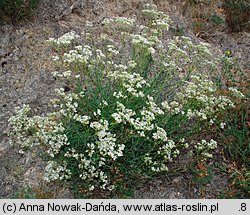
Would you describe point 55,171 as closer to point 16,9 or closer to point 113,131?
point 113,131

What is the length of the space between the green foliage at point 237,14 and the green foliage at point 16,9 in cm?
303

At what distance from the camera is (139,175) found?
3.70 metres

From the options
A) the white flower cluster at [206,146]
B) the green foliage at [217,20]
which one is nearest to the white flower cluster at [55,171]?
the white flower cluster at [206,146]

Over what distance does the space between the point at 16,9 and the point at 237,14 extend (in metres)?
3.43

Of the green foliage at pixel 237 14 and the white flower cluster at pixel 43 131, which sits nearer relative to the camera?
the white flower cluster at pixel 43 131

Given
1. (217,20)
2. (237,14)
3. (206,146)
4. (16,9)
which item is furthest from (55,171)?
(237,14)

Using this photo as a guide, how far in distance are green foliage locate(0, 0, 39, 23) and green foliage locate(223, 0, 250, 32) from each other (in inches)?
119

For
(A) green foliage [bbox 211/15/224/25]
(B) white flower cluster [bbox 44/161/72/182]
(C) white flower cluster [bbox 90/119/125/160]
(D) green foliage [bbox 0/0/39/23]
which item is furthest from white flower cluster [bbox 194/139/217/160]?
(A) green foliage [bbox 211/15/224/25]

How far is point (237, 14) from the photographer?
249 inches

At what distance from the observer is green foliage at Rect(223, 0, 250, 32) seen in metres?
6.16

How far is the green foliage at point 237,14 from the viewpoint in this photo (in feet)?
20.2

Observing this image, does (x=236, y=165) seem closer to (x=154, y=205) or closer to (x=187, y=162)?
(x=187, y=162)

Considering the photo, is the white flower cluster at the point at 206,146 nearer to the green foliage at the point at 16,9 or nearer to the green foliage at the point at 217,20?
the green foliage at the point at 16,9

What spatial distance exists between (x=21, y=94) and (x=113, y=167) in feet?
5.55
